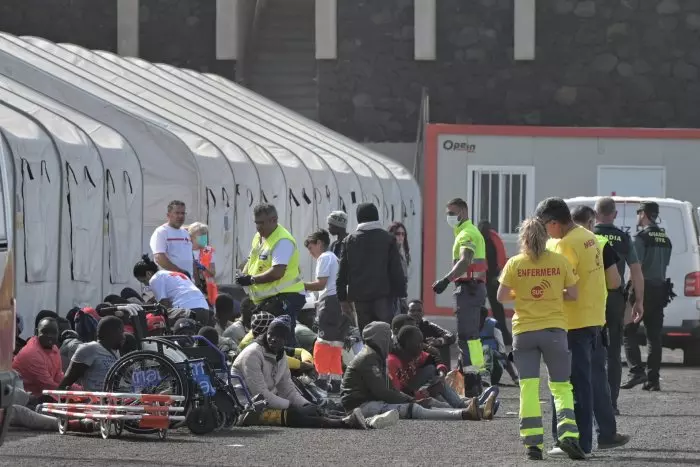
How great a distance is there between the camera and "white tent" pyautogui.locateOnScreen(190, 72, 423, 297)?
30.2 m

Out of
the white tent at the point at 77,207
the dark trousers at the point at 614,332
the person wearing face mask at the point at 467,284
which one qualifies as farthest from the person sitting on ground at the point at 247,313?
the dark trousers at the point at 614,332

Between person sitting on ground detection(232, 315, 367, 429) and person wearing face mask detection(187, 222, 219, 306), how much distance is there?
4.68m

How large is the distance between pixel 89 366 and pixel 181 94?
14754 mm

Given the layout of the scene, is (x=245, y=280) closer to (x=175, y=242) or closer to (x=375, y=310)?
(x=375, y=310)

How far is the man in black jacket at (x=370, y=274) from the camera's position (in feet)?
49.9

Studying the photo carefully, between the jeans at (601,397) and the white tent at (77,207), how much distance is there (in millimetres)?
6364

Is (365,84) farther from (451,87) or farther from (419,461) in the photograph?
(419,461)

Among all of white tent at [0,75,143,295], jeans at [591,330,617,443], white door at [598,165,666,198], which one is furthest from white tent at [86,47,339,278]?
jeans at [591,330,617,443]

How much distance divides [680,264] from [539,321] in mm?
9529

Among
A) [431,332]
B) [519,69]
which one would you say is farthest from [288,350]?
[519,69]

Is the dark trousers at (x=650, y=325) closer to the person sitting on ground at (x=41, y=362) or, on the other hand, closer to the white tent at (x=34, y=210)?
the white tent at (x=34, y=210)

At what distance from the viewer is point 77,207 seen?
17328 mm

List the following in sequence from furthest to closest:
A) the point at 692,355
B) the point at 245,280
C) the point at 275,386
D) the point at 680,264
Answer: the point at 692,355 → the point at 680,264 → the point at 245,280 → the point at 275,386

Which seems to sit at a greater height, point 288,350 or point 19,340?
point 19,340
